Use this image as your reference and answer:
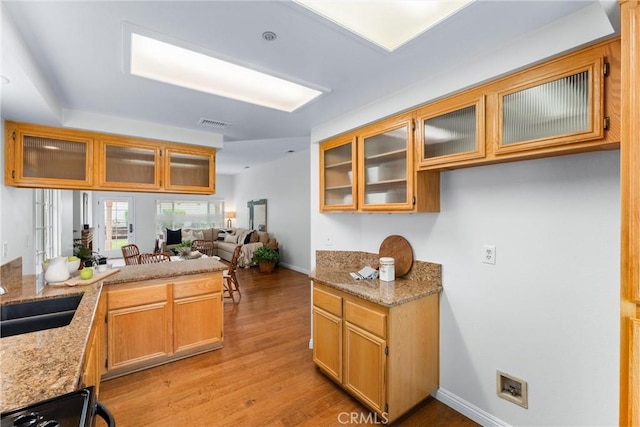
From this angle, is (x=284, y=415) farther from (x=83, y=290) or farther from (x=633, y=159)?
(x=633, y=159)

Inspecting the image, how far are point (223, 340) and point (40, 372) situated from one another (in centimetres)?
229

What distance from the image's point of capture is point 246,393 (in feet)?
7.47

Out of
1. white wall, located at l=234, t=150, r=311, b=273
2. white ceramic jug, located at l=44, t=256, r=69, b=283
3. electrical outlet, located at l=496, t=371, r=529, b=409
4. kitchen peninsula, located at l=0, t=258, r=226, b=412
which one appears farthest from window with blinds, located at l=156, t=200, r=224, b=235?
electrical outlet, located at l=496, t=371, r=529, b=409

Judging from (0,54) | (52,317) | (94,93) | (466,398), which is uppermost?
(94,93)

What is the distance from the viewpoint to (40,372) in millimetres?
1026

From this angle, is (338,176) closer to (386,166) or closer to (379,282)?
(386,166)

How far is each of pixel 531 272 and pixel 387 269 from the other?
963mm

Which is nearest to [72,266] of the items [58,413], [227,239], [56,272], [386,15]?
[56,272]

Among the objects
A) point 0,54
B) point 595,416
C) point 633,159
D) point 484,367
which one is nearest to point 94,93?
point 0,54

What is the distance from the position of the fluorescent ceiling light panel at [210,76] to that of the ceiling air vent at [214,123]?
2.04 ft

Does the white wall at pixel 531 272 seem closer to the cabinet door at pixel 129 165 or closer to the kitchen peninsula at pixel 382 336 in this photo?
the kitchen peninsula at pixel 382 336

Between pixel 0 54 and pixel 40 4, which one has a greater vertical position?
pixel 40 4

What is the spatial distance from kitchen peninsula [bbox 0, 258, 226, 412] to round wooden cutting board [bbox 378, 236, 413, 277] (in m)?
1.72

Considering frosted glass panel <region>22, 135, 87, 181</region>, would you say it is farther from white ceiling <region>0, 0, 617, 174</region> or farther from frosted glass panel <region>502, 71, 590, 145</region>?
frosted glass panel <region>502, 71, 590, 145</region>
